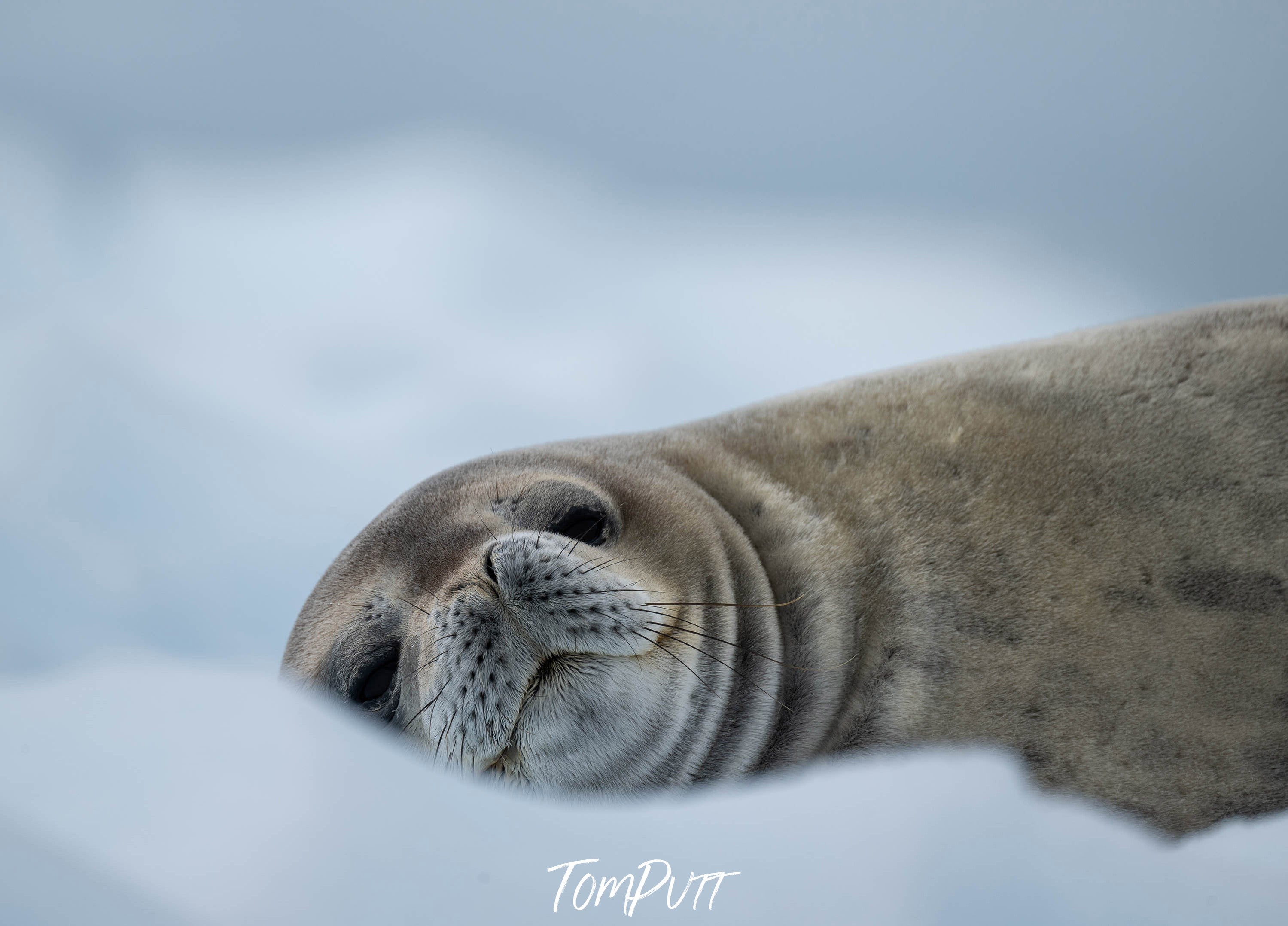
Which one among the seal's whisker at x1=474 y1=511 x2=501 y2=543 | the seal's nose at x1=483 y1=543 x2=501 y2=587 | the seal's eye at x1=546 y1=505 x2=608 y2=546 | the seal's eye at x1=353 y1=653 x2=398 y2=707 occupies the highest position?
the seal's nose at x1=483 y1=543 x2=501 y2=587

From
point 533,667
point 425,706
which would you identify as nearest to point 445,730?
point 425,706

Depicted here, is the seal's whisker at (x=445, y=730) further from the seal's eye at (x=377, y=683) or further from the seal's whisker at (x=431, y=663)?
the seal's eye at (x=377, y=683)

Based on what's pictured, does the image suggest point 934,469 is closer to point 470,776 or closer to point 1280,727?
point 1280,727

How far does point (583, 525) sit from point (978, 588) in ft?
2.95

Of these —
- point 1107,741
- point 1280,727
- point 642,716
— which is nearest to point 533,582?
point 642,716

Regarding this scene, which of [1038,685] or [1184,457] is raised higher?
[1184,457]

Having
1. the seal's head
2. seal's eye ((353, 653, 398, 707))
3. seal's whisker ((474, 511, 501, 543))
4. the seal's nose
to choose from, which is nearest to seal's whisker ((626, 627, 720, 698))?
the seal's head

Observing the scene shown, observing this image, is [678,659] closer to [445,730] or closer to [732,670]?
[732,670]

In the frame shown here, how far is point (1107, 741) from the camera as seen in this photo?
2.22m

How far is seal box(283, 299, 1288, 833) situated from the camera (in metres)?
2.14

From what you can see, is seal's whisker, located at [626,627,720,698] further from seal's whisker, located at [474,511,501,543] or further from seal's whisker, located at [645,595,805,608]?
seal's whisker, located at [474,511,501,543]

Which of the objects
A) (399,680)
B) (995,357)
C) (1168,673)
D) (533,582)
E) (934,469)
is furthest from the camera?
(995,357)

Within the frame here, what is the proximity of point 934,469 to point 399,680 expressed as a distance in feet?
4.28

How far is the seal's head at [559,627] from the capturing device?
73.4 inches
